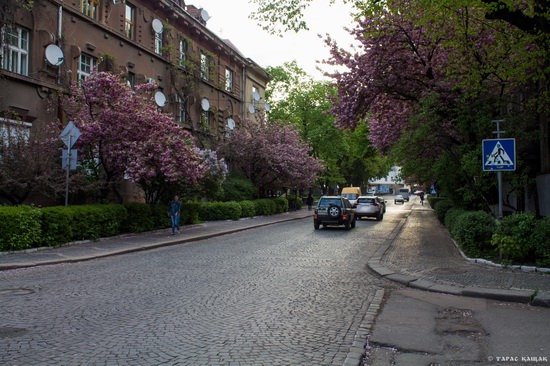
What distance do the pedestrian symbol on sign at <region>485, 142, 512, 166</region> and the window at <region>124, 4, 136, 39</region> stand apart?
64.1 ft

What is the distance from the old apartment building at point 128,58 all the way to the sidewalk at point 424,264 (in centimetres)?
553

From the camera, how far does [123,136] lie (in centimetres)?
1595

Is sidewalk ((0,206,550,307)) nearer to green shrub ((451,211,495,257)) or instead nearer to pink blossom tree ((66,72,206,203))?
green shrub ((451,211,495,257))

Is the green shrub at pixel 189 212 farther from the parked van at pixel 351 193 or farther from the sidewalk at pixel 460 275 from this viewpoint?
the parked van at pixel 351 193

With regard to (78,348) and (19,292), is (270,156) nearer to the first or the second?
(19,292)

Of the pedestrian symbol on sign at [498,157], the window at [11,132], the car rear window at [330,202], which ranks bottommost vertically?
the car rear window at [330,202]

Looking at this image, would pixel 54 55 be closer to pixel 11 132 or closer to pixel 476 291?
pixel 11 132

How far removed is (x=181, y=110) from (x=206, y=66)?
12.9 ft

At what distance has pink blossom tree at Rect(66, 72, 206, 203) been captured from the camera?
15703 millimetres

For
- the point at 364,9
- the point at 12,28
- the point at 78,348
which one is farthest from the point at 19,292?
the point at 12,28

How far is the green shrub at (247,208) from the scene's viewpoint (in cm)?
2800

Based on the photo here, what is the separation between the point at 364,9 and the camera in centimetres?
1045

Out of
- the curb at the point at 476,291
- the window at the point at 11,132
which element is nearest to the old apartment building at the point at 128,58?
the window at the point at 11,132

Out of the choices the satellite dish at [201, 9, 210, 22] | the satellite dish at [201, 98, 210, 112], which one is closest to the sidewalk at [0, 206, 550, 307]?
the satellite dish at [201, 98, 210, 112]
